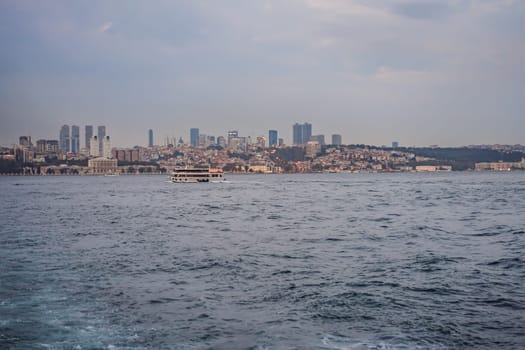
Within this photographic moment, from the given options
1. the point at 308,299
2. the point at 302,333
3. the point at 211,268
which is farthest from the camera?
the point at 211,268

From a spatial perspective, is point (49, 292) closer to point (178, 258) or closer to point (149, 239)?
point (178, 258)

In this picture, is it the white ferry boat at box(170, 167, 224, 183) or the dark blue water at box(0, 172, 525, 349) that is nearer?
the dark blue water at box(0, 172, 525, 349)

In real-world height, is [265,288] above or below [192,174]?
below

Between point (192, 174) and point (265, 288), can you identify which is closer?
point (265, 288)

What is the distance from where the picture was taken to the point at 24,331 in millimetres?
9781

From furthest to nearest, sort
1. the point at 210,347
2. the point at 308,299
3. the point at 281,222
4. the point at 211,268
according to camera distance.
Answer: the point at 281,222
the point at 211,268
the point at 308,299
the point at 210,347

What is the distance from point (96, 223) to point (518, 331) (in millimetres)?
24620

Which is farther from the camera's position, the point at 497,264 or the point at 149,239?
the point at 149,239

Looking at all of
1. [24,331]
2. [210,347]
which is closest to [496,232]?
[210,347]

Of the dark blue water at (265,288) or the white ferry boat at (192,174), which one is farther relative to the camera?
the white ferry boat at (192,174)

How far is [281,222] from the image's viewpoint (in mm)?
30125

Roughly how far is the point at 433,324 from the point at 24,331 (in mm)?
7358

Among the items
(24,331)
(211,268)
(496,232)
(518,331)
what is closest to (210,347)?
(24,331)

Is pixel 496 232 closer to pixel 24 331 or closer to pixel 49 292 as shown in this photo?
pixel 49 292
